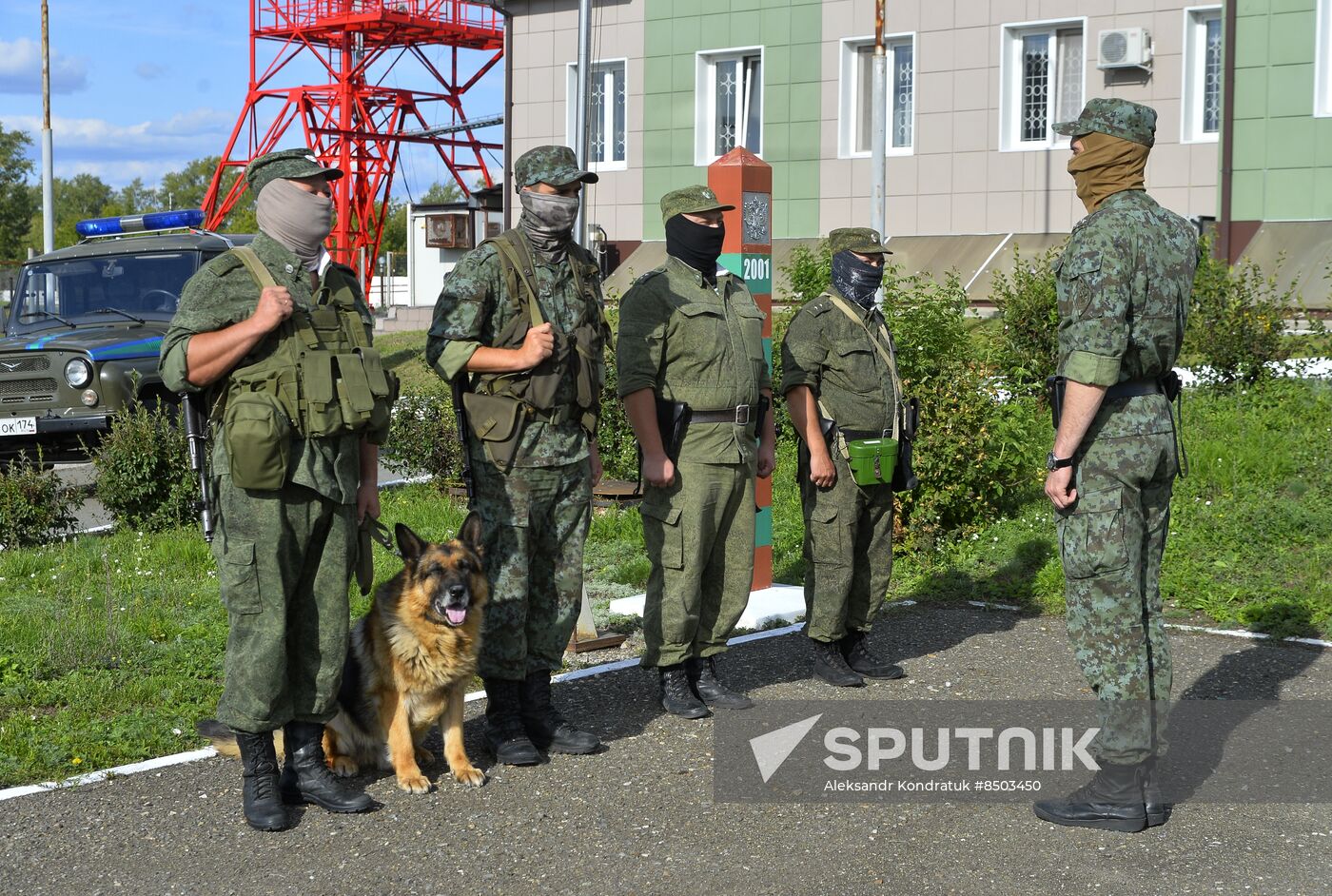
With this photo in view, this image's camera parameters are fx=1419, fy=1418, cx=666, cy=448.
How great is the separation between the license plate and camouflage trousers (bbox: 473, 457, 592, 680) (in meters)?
8.38

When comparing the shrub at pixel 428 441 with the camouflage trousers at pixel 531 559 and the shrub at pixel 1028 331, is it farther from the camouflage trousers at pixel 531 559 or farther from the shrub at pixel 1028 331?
the camouflage trousers at pixel 531 559

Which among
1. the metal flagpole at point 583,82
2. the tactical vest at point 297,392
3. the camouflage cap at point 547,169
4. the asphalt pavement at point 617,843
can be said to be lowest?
the asphalt pavement at point 617,843

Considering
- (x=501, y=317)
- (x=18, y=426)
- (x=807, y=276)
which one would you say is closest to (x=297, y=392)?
(x=501, y=317)

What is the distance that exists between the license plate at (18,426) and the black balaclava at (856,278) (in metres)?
8.54

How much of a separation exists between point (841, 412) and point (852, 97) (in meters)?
15.7

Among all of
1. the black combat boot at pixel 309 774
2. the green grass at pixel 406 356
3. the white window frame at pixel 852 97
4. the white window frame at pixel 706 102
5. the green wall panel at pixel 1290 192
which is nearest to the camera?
the black combat boot at pixel 309 774

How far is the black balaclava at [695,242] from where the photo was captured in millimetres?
5875

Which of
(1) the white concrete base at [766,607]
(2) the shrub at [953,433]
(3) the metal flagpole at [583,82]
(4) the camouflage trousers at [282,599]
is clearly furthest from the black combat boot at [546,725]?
(2) the shrub at [953,433]

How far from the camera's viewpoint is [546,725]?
217 inches

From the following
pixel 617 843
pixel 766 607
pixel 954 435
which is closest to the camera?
pixel 617 843

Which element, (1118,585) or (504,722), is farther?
(504,722)

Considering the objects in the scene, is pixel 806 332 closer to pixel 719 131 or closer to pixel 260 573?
pixel 260 573

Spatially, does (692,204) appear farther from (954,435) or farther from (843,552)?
(954,435)

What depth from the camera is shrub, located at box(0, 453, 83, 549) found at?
934 cm
